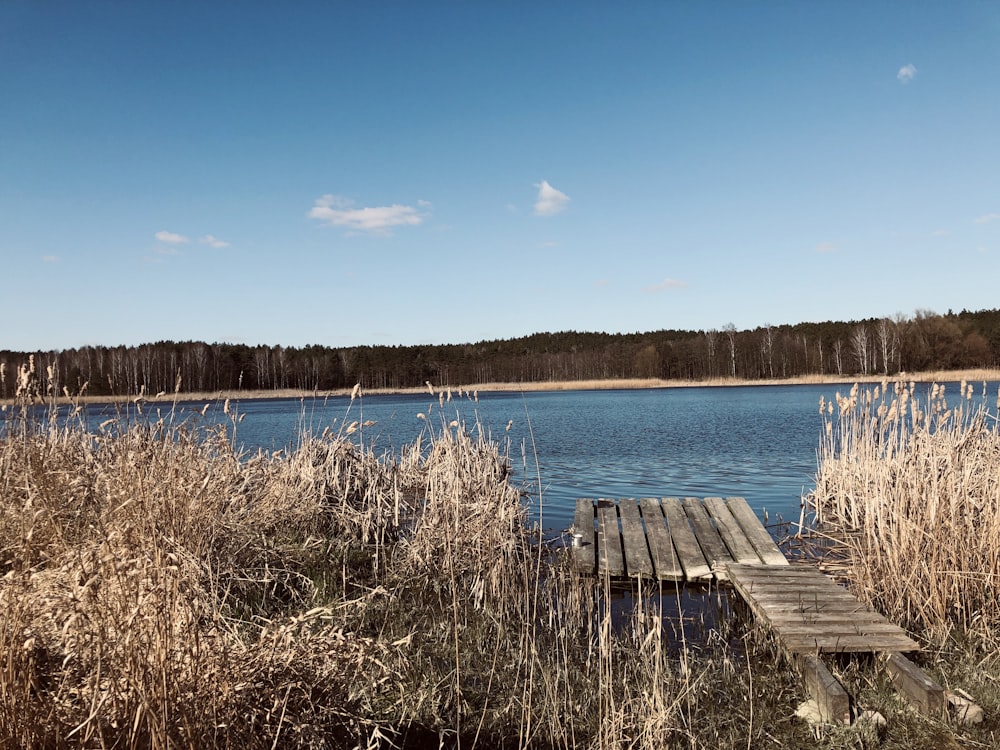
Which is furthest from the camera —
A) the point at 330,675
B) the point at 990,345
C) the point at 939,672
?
the point at 990,345

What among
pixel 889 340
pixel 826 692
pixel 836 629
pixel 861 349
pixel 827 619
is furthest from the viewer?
pixel 889 340

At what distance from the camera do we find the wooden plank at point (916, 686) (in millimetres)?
3688

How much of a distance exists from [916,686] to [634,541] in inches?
166

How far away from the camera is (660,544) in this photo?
25.4 feet

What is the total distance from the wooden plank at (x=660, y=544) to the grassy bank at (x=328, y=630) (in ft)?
1.34

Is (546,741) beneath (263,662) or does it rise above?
beneath

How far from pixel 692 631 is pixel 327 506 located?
12.6 feet

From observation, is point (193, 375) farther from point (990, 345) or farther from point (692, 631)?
point (990, 345)

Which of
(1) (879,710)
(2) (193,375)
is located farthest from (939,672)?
(2) (193,375)

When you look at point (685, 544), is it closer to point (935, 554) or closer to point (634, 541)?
point (634, 541)

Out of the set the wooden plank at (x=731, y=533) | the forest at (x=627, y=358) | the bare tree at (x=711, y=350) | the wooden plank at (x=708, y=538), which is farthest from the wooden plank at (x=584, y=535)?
Answer: the bare tree at (x=711, y=350)

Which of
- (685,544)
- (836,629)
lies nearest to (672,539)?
(685,544)

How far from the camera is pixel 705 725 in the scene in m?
3.79

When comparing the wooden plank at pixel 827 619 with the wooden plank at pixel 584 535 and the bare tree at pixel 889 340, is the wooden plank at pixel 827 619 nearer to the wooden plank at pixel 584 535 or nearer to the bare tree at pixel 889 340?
the wooden plank at pixel 584 535
